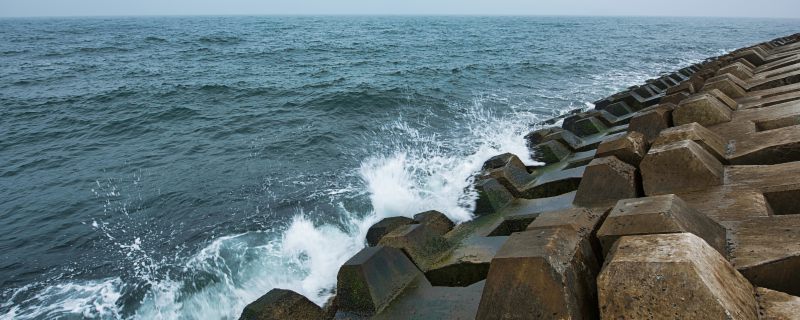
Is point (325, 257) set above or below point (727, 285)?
below

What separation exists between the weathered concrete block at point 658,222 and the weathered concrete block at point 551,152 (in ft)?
13.2

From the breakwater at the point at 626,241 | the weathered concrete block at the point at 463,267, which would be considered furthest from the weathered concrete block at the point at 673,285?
the weathered concrete block at the point at 463,267

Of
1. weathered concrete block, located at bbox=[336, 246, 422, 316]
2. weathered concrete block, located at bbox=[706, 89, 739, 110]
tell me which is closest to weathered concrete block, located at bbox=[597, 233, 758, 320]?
weathered concrete block, located at bbox=[336, 246, 422, 316]

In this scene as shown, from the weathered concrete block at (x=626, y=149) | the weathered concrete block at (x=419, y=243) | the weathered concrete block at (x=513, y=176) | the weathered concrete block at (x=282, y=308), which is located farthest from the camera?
the weathered concrete block at (x=513, y=176)

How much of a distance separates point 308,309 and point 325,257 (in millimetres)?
2168

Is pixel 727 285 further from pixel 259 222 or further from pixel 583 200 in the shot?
pixel 259 222

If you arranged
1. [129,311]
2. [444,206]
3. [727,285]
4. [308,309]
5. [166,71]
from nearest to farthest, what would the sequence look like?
[727,285]
[308,309]
[129,311]
[444,206]
[166,71]

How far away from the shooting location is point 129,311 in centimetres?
500

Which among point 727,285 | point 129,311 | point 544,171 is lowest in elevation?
point 129,311

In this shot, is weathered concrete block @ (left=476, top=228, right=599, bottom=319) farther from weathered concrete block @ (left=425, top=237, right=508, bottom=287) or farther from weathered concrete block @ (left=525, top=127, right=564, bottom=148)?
weathered concrete block @ (left=525, top=127, right=564, bottom=148)

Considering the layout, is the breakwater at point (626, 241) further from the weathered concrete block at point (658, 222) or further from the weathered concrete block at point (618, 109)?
the weathered concrete block at point (618, 109)

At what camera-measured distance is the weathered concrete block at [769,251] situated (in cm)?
228

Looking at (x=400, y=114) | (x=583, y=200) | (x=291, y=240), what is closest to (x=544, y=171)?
(x=583, y=200)

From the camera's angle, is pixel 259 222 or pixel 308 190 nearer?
pixel 259 222
